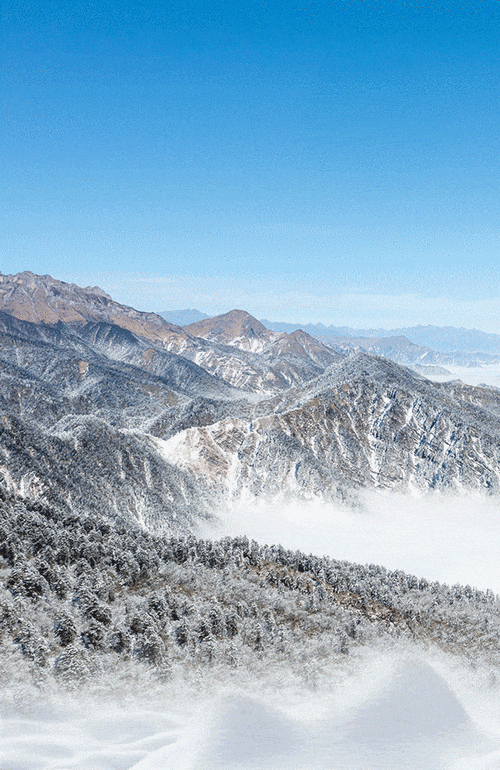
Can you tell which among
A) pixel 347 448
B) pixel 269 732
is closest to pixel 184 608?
pixel 269 732

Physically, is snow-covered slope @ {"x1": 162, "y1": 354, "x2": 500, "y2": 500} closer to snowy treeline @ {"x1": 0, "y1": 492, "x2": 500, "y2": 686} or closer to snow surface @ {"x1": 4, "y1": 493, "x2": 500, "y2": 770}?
snowy treeline @ {"x1": 0, "y1": 492, "x2": 500, "y2": 686}

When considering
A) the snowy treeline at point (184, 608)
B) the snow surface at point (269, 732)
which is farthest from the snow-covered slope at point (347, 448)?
the snow surface at point (269, 732)

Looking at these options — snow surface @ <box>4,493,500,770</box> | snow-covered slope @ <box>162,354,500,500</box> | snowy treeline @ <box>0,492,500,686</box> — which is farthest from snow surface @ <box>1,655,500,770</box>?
snow-covered slope @ <box>162,354,500,500</box>

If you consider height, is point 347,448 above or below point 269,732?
above

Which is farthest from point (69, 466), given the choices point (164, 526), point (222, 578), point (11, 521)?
point (222, 578)

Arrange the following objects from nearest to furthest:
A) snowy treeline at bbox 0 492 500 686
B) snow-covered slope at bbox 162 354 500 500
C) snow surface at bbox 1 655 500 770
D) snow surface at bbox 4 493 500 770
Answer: snow surface at bbox 1 655 500 770
snow surface at bbox 4 493 500 770
snowy treeline at bbox 0 492 500 686
snow-covered slope at bbox 162 354 500 500

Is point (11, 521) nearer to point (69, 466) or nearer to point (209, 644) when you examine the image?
point (209, 644)

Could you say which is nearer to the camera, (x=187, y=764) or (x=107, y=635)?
(x=187, y=764)

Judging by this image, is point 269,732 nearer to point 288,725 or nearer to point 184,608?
point 288,725
